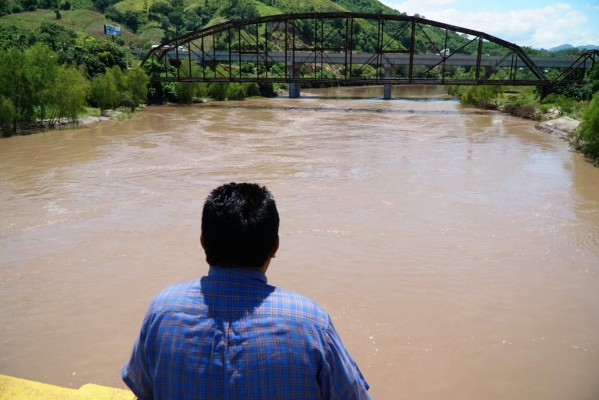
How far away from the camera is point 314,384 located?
1911 millimetres

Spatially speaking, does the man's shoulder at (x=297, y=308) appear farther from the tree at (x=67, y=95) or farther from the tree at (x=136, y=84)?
the tree at (x=136, y=84)

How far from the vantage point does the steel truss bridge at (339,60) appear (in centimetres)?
4626

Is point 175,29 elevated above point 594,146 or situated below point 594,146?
above

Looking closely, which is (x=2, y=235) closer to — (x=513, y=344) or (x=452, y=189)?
(x=513, y=344)

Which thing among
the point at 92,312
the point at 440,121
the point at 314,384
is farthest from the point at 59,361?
the point at 440,121

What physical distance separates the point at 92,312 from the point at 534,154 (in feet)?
66.6

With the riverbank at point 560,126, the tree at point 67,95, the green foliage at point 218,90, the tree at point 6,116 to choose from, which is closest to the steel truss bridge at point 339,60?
the green foliage at point 218,90

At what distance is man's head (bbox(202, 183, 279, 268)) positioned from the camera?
2.05 m

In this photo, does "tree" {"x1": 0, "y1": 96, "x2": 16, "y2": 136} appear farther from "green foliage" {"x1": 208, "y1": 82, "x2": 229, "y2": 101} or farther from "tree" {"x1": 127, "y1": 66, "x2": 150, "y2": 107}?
"green foliage" {"x1": 208, "y1": 82, "x2": 229, "y2": 101}

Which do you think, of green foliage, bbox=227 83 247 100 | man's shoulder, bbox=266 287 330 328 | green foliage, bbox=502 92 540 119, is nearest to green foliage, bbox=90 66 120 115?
green foliage, bbox=227 83 247 100

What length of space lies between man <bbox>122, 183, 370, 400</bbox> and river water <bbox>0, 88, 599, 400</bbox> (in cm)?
388

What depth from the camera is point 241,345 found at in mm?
1881

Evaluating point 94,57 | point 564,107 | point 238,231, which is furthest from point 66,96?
point 564,107

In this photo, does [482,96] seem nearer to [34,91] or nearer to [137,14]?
[34,91]
